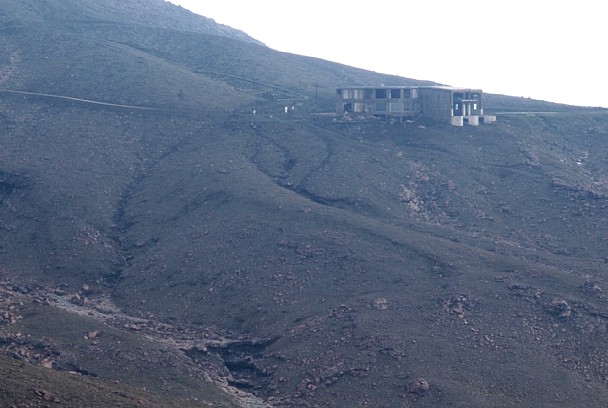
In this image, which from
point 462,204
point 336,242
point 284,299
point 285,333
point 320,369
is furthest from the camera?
point 462,204

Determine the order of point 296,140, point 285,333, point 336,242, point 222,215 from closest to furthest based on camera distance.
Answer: point 285,333 < point 336,242 < point 222,215 < point 296,140

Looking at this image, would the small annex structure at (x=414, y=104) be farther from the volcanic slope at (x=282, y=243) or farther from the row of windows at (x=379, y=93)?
the volcanic slope at (x=282, y=243)

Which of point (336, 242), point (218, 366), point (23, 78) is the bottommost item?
point (218, 366)

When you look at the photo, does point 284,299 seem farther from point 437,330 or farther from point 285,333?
point 437,330

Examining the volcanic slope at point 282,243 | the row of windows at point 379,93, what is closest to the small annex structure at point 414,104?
the row of windows at point 379,93

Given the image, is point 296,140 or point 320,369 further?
point 296,140

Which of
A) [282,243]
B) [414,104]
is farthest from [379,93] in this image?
[282,243]

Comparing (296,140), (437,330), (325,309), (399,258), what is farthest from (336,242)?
(296,140)
